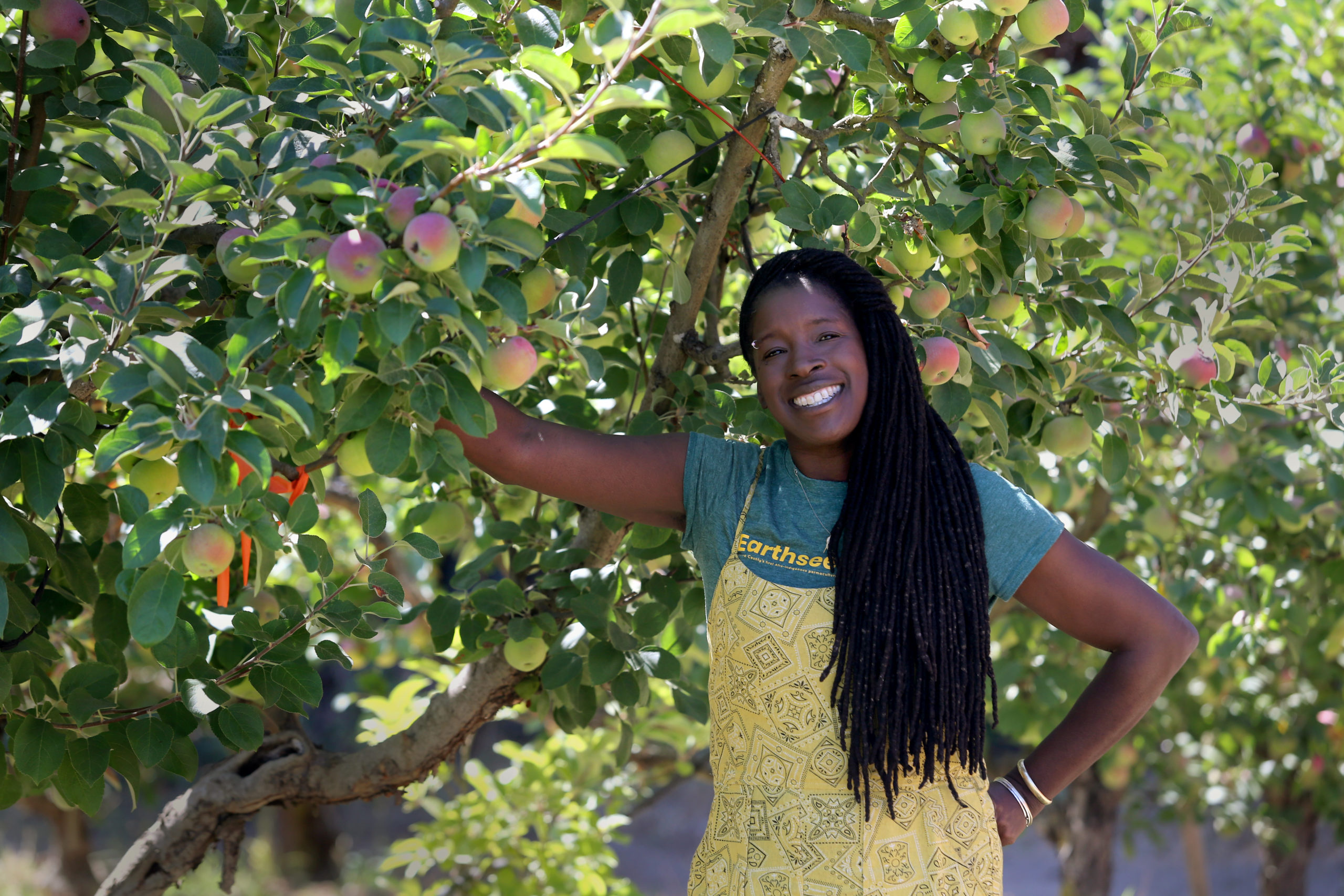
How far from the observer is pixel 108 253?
48.6 inches

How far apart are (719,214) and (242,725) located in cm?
104

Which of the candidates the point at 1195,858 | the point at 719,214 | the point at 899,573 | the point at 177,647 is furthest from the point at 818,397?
the point at 1195,858

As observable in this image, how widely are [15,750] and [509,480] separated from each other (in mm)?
768

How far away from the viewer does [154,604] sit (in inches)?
45.3

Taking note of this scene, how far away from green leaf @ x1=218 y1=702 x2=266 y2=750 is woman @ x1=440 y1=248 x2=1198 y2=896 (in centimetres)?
56

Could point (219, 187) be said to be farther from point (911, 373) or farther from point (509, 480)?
point (911, 373)

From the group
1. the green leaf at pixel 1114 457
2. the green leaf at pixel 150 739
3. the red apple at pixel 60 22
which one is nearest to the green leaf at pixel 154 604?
A: the green leaf at pixel 150 739

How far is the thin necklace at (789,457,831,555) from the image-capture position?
59.4 inches

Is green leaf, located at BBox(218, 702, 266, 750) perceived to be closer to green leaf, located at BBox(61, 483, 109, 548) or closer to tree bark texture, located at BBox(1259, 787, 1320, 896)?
green leaf, located at BBox(61, 483, 109, 548)

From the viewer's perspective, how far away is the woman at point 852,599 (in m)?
1.42

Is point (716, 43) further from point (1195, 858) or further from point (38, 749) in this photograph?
point (1195, 858)

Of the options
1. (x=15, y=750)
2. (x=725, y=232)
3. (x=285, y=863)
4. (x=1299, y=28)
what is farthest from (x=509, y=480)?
(x=285, y=863)

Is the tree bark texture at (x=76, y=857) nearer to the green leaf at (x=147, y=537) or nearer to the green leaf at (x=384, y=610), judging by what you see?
the green leaf at (x=384, y=610)

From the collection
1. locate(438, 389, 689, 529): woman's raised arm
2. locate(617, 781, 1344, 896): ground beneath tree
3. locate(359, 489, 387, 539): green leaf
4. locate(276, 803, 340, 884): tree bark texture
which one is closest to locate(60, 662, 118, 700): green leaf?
locate(359, 489, 387, 539): green leaf
